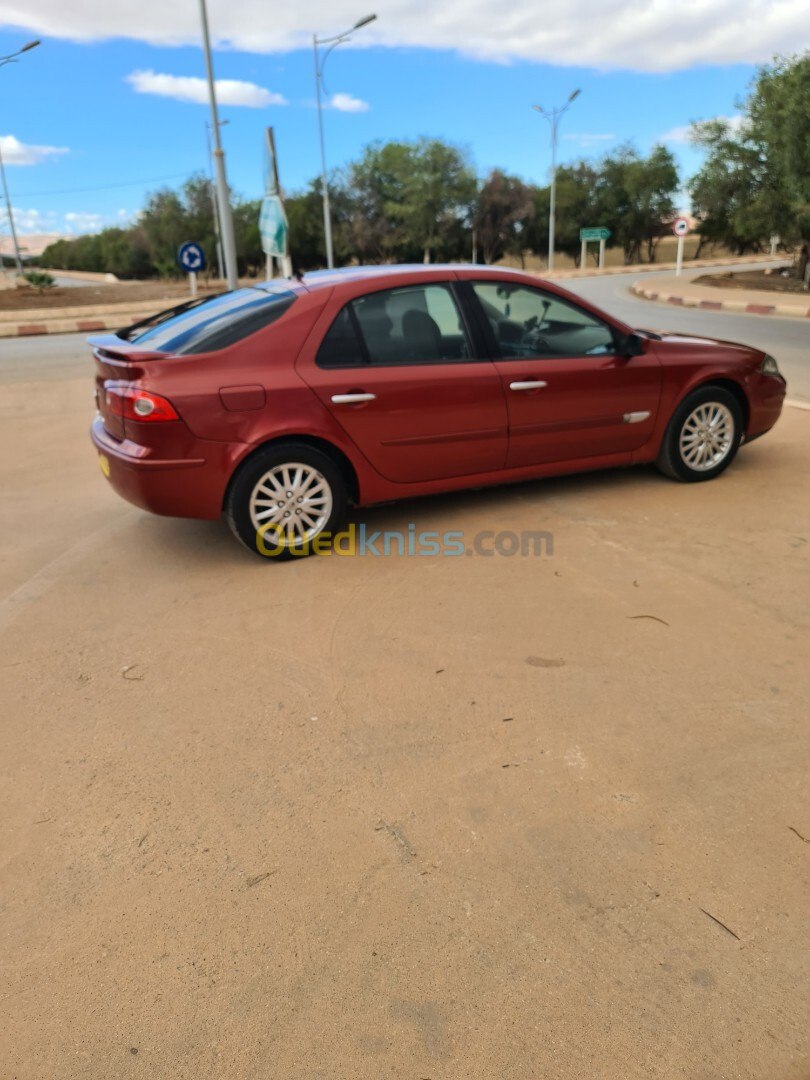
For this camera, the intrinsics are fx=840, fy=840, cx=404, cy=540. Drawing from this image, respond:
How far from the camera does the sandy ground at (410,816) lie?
6.36ft

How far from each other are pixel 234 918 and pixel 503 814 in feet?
2.80

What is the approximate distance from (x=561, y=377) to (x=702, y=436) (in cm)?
127

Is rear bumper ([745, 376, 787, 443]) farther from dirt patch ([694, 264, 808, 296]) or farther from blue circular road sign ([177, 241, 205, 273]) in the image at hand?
dirt patch ([694, 264, 808, 296])

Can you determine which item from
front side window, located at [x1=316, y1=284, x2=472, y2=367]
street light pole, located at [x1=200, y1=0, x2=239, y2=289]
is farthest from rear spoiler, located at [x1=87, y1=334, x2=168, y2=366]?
street light pole, located at [x1=200, y1=0, x2=239, y2=289]

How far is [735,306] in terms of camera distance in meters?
19.9

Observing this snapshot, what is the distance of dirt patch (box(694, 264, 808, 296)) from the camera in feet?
82.8

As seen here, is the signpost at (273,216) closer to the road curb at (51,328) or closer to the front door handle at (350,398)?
the road curb at (51,328)

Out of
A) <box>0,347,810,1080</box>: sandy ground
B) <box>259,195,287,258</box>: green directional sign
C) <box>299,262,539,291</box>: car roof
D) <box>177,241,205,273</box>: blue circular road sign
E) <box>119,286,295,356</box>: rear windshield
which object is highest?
<box>259,195,287,258</box>: green directional sign

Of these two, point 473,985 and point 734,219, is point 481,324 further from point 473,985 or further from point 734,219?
point 734,219

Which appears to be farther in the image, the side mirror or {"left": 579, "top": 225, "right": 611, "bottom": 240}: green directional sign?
{"left": 579, "top": 225, "right": 611, "bottom": 240}: green directional sign

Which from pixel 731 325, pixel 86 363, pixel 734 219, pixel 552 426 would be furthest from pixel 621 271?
pixel 552 426

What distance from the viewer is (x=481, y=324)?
495cm

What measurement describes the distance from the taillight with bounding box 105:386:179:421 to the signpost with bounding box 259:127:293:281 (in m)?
11.7

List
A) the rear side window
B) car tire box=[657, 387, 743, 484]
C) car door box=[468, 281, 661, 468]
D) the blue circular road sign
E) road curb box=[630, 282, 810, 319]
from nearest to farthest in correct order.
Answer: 1. the rear side window
2. car door box=[468, 281, 661, 468]
3. car tire box=[657, 387, 743, 484]
4. road curb box=[630, 282, 810, 319]
5. the blue circular road sign
